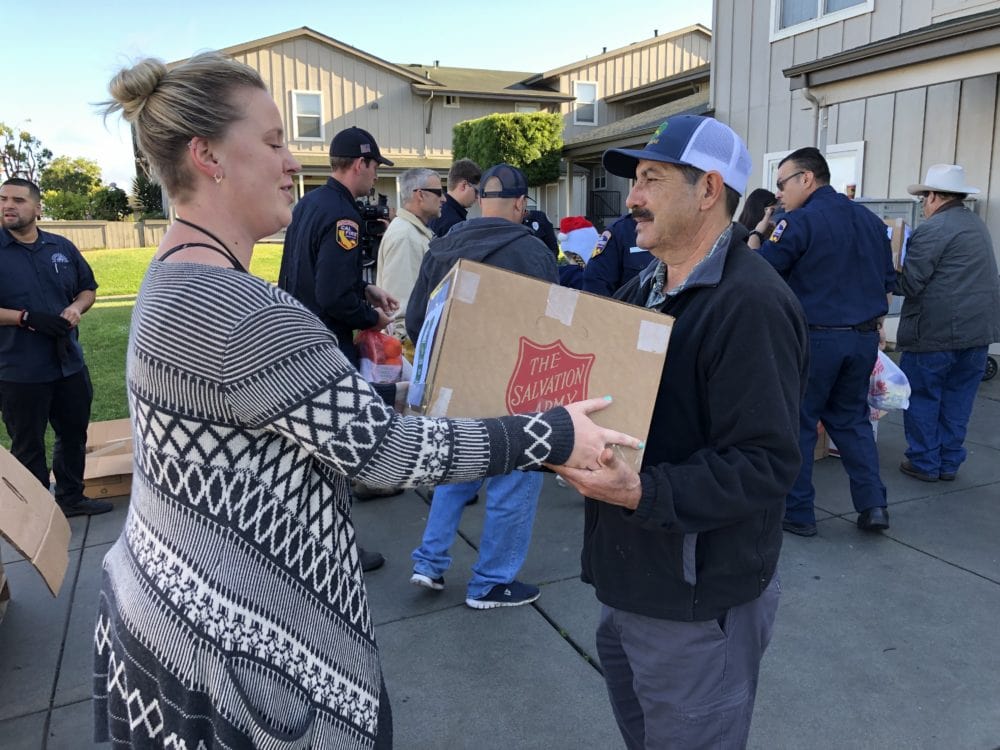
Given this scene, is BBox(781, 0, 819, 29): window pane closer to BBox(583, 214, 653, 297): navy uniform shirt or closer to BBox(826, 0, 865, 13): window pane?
BBox(826, 0, 865, 13): window pane

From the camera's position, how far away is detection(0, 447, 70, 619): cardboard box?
2.72 m

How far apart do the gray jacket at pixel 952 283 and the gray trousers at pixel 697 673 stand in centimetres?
405

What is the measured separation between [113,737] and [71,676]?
6.85 ft

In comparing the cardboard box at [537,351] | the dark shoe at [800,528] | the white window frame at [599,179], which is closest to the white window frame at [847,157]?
the dark shoe at [800,528]

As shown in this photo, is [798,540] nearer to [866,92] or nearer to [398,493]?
[398,493]

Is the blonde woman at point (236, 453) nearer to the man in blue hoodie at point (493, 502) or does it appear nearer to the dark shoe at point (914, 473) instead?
the man in blue hoodie at point (493, 502)

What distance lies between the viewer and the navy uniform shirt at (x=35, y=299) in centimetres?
443

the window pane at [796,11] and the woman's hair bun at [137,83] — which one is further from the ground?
the window pane at [796,11]

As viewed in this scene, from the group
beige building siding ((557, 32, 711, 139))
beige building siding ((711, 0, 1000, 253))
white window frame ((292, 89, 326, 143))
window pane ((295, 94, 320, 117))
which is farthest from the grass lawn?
beige building siding ((557, 32, 711, 139))

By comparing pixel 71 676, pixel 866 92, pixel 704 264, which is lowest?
pixel 71 676

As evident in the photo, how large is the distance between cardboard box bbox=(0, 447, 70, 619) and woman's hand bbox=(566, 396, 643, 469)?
2.33 meters

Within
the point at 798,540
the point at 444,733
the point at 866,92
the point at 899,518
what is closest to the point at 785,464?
the point at 444,733

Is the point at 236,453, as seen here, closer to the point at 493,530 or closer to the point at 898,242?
the point at 493,530

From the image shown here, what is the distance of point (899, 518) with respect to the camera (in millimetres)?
4352
